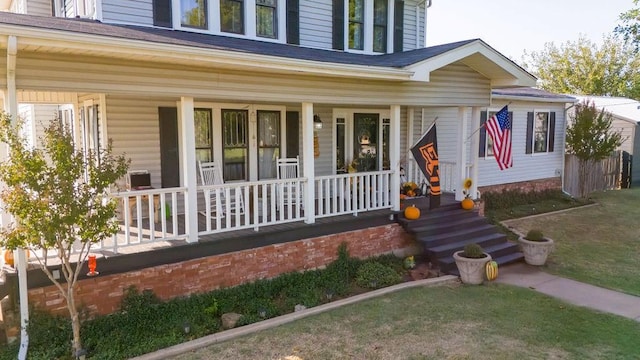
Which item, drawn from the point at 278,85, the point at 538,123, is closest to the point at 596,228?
the point at 538,123

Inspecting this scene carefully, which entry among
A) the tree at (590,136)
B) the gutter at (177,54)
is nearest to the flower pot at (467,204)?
the gutter at (177,54)

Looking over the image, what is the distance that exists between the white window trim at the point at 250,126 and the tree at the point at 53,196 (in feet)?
13.5

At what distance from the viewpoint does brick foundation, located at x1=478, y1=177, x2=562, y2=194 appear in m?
13.9

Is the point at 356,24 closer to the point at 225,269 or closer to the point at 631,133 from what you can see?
the point at 225,269

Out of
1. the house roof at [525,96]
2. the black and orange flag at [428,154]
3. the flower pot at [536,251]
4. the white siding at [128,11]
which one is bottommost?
the flower pot at [536,251]

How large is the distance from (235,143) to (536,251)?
6338mm

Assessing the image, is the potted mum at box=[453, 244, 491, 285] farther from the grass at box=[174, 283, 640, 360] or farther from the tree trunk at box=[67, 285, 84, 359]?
the tree trunk at box=[67, 285, 84, 359]

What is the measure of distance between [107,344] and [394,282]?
4.51m

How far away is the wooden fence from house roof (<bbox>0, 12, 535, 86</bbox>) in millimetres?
8135

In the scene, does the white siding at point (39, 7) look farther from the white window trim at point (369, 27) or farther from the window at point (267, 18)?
the white window trim at point (369, 27)

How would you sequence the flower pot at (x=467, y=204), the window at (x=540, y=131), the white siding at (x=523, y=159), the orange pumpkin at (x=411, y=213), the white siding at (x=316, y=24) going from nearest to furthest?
the orange pumpkin at (x=411, y=213)
the flower pot at (x=467, y=204)
the white siding at (x=316, y=24)
the white siding at (x=523, y=159)
the window at (x=540, y=131)

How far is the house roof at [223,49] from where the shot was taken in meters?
5.09

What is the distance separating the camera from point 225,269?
686 centimetres

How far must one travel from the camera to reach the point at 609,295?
23.5ft
